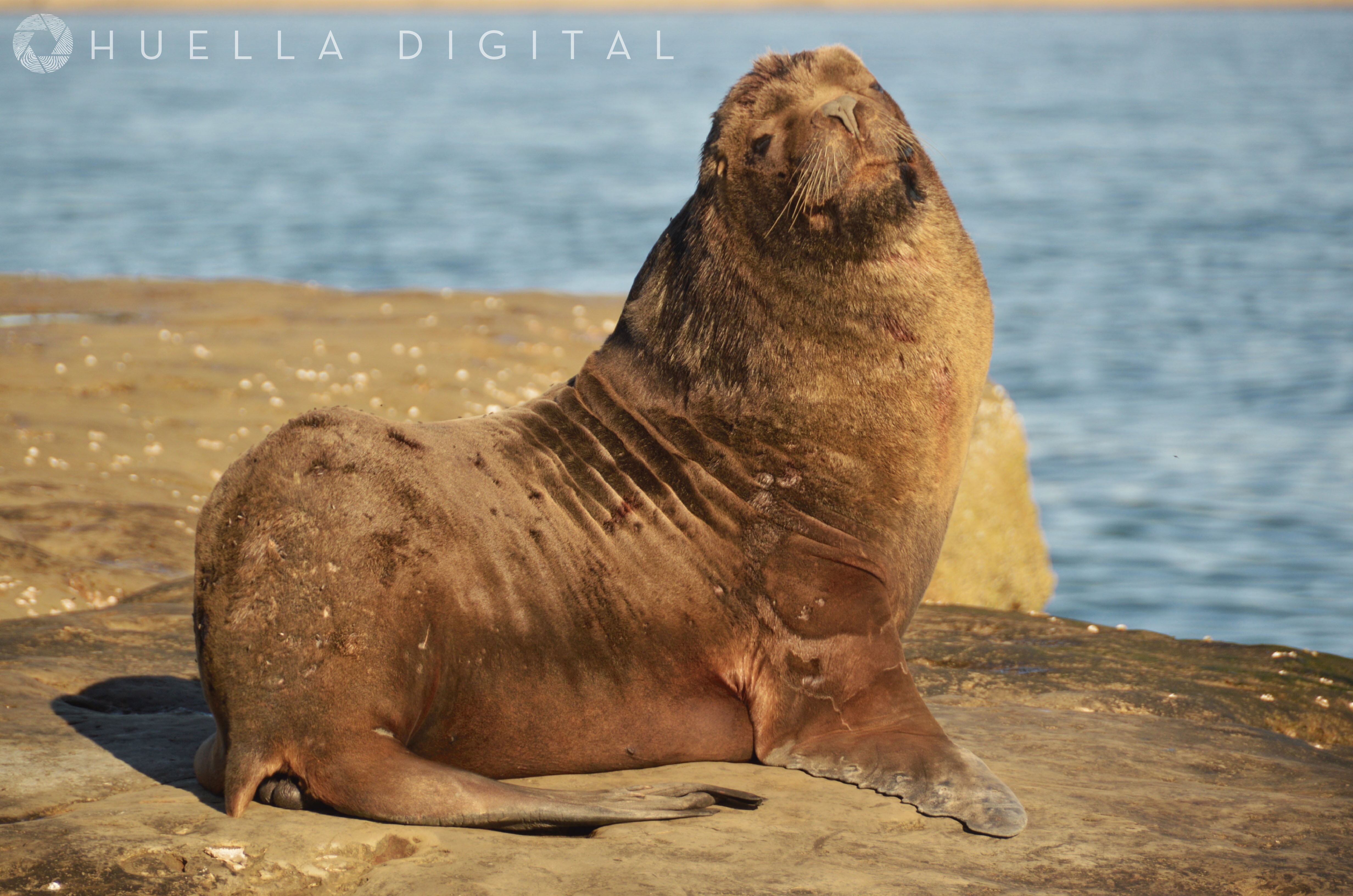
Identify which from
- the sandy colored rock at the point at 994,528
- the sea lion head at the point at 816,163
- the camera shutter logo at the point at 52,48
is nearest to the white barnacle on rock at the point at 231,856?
the sea lion head at the point at 816,163

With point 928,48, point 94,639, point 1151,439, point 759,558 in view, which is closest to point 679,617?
point 759,558

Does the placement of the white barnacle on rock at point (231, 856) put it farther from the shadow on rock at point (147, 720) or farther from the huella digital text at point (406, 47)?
the huella digital text at point (406, 47)

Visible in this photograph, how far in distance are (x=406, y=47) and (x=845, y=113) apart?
93.0 m

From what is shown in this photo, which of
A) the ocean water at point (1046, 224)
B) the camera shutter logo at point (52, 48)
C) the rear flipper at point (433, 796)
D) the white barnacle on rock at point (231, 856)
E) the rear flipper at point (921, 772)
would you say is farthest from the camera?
the camera shutter logo at point (52, 48)

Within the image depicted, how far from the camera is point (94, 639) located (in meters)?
4.95

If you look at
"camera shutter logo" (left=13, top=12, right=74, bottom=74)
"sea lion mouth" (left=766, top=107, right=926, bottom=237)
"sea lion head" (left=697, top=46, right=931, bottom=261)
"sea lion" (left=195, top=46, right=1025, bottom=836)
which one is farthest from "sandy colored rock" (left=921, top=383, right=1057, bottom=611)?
"camera shutter logo" (left=13, top=12, right=74, bottom=74)

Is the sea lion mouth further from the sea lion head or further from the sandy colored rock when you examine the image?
the sandy colored rock

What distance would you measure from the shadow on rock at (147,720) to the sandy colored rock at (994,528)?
4095 mm

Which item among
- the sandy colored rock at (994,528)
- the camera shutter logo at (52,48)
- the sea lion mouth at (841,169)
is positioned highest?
the camera shutter logo at (52,48)

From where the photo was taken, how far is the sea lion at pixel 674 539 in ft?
11.1

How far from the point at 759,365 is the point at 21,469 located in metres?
4.48

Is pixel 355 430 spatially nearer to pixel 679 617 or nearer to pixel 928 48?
pixel 679 617

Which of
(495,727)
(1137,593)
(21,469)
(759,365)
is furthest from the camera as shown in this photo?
(1137,593)

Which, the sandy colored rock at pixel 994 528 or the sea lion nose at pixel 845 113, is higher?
the sea lion nose at pixel 845 113
